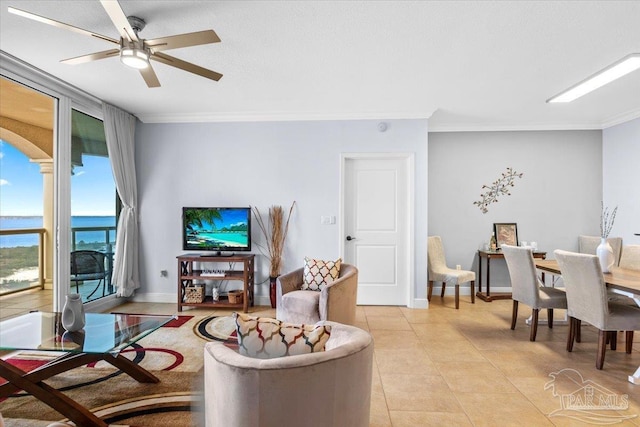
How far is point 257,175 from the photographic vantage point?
182 inches

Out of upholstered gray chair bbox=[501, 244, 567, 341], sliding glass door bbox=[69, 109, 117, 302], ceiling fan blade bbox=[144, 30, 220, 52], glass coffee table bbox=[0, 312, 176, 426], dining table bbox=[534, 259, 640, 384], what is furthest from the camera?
sliding glass door bbox=[69, 109, 117, 302]

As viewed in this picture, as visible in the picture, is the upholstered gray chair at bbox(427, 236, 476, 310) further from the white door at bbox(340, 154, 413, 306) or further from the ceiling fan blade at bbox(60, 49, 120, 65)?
the ceiling fan blade at bbox(60, 49, 120, 65)

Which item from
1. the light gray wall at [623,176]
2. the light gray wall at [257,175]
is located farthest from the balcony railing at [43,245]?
the light gray wall at [623,176]

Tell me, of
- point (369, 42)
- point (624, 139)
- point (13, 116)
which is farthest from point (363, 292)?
point (13, 116)

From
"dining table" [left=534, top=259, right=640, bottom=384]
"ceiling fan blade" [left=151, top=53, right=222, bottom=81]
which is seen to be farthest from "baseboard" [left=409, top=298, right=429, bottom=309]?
"ceiling fan blade" [left=151, top=53, right=222, bottom=81]

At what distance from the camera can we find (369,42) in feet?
8.63

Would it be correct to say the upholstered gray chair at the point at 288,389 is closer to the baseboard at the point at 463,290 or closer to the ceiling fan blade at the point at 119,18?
the ceiling fan blade at the point at 119,18

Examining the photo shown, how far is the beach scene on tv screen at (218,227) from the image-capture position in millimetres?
4395

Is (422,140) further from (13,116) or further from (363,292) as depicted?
(13,116)

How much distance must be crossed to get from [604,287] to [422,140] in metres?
2.56

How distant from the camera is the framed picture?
16.9ft

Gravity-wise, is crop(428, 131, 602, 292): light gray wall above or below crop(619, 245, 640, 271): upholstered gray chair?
above

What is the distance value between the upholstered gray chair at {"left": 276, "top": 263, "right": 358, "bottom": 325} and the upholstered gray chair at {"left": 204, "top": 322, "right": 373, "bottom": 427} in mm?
1606

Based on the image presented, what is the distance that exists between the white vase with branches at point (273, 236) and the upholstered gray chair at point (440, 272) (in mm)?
2100
